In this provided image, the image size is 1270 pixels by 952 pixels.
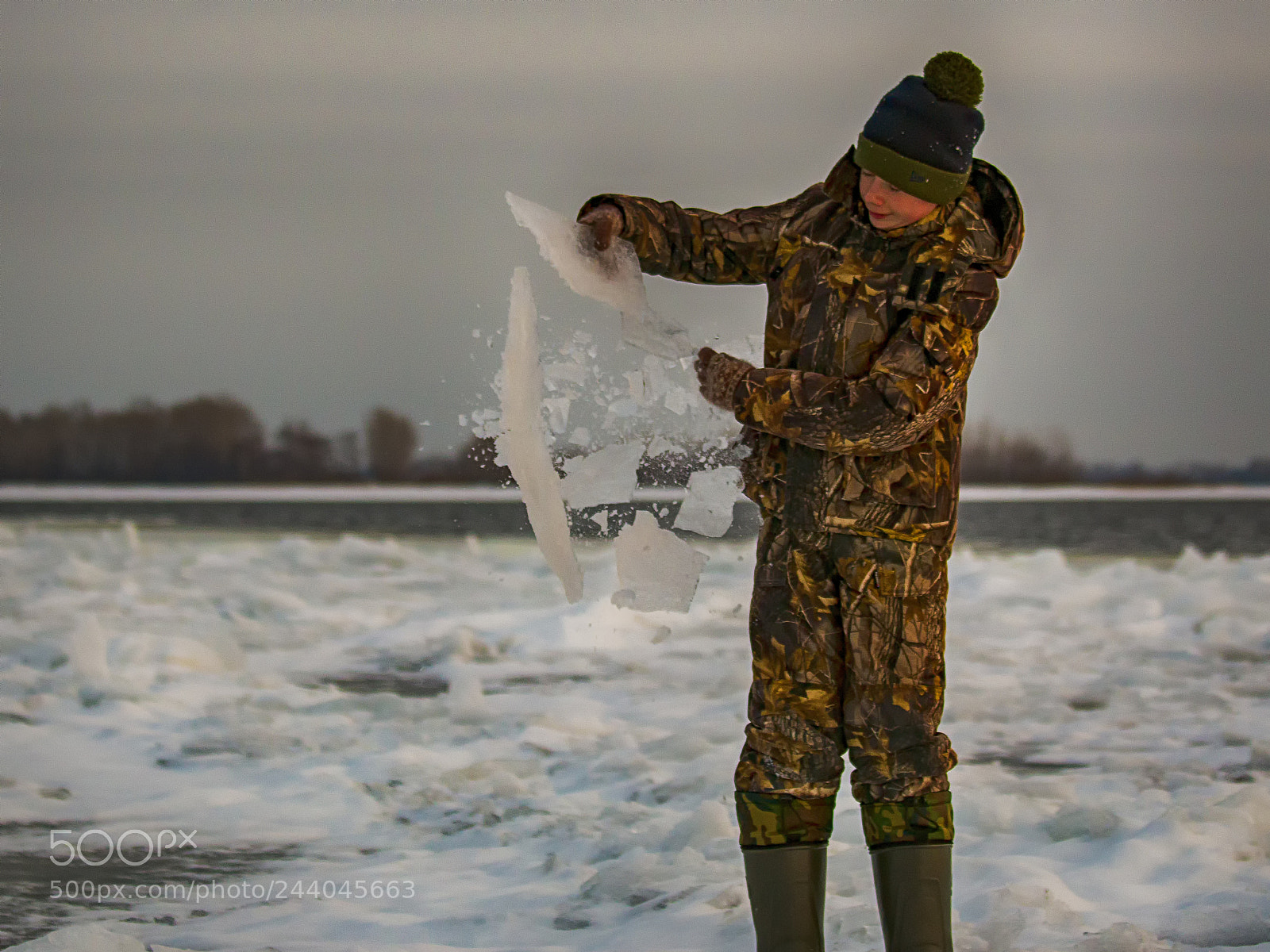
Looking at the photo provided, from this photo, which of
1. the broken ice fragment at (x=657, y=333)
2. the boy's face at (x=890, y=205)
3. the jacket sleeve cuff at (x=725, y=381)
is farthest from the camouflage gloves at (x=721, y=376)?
the boy's face at (x=890, y=205)

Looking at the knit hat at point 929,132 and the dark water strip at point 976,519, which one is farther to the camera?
the dark water strip at point 976,519

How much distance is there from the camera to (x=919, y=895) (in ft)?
7.02

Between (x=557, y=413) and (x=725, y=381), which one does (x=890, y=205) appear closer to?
(x=725, y=381)

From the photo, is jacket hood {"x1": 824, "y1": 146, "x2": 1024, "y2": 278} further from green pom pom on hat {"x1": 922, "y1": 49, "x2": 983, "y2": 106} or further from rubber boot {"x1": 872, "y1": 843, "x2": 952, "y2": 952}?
rubber boot {"x1": 872, "y1": 843, "x2": 952, "y2": 952}

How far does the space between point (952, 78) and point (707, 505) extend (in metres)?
0.92

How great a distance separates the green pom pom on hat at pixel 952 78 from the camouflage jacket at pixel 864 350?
13 cm

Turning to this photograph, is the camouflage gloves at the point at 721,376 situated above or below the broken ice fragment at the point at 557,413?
above

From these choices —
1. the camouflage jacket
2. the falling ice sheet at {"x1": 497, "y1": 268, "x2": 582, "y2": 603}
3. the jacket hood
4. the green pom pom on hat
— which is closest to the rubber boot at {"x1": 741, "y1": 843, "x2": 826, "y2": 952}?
the camouflage jacket

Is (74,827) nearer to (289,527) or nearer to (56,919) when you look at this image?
(56,919)

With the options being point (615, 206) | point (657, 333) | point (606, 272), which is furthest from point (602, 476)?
point (615, 206)

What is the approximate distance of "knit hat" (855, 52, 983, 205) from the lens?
6.81 feet

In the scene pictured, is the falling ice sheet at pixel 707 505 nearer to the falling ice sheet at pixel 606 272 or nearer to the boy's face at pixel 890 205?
the falling ice sheet at pixel 606 272

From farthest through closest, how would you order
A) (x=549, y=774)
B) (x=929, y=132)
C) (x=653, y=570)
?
(x=549, y=774)
(x=653, y=570)
(x=929, y=132)

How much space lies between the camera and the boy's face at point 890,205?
212 centimetres
